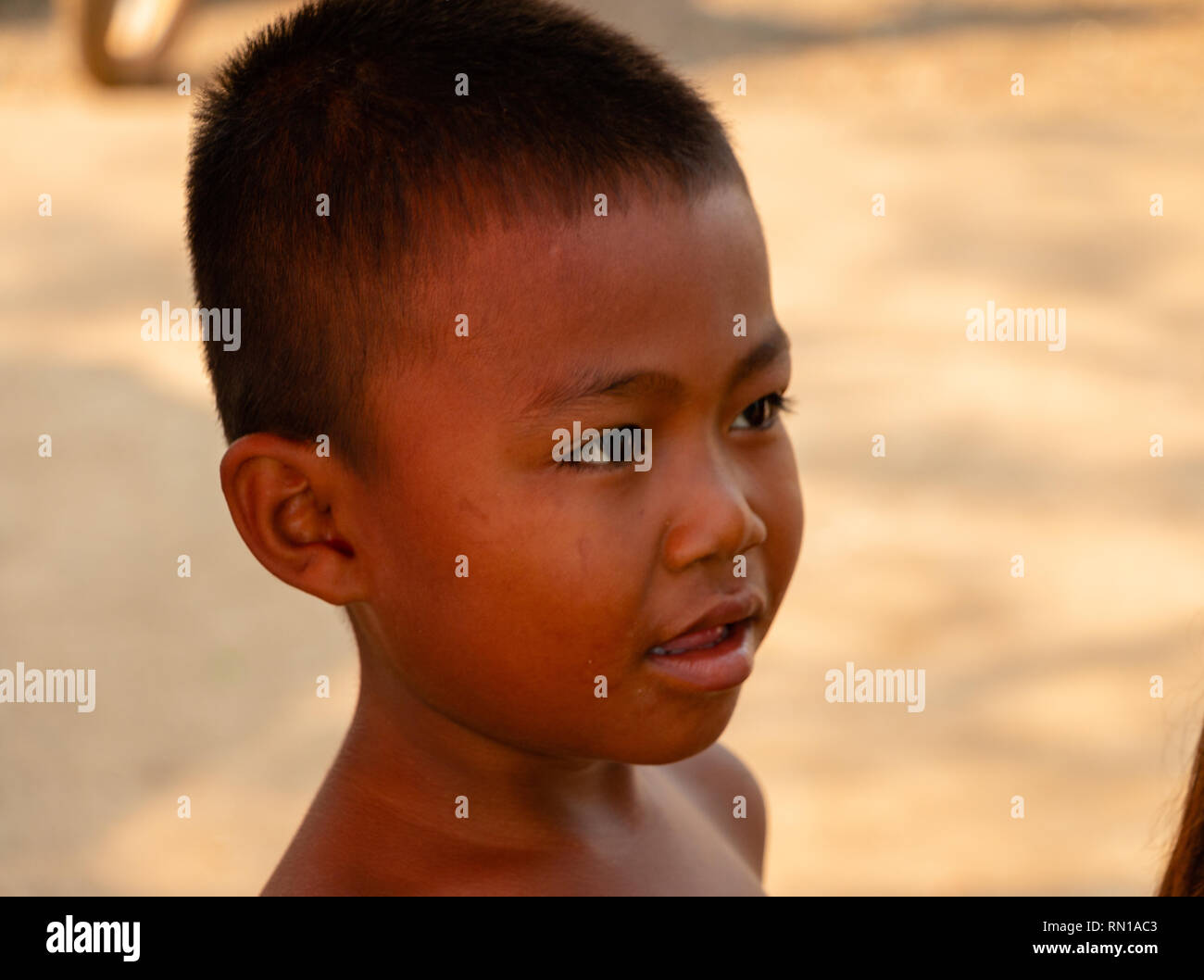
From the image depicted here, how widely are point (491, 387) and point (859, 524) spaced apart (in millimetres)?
2390

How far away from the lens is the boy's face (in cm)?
107

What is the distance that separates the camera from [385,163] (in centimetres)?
111

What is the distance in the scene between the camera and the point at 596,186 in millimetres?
1099

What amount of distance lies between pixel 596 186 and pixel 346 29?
0.26 meters

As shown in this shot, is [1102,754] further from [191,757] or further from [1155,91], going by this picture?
[1155,91]

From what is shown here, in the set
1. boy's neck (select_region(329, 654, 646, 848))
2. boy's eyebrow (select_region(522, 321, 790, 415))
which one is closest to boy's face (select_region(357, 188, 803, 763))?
boy's eyebrow (select_region(522, 321, 790, 415))

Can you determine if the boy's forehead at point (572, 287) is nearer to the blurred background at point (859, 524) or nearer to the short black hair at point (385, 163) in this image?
the short black hair at point (385, 163)

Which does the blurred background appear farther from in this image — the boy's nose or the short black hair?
the short black hair

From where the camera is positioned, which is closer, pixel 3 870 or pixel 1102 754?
pixel 3 870

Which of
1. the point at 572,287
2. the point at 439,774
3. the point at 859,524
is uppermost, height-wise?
the point at 572,287

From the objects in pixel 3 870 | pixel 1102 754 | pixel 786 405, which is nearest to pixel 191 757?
pixel 3 870

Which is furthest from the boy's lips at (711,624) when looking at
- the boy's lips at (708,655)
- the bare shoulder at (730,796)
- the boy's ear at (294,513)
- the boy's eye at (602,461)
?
the bare shoulder at (730,796)

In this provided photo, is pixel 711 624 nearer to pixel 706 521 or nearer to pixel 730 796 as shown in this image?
pixel 706 521

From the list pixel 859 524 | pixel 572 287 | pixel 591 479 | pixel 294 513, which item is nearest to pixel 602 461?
pixel 591 479
